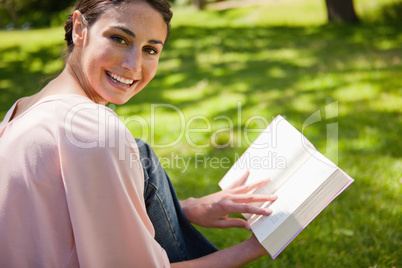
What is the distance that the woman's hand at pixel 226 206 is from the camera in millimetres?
1606

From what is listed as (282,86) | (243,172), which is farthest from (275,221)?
(282,86)

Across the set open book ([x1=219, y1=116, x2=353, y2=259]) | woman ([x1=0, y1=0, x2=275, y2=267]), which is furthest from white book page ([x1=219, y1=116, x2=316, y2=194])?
woman ([x1=0, y1=0, x2=275, y2=267])

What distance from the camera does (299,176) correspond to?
1.56 m

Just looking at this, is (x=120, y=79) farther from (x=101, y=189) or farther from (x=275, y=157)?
(x=275, y=157)

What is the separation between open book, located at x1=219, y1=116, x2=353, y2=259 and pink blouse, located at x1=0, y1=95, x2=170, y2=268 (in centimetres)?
55

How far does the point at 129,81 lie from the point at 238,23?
8.70 metres

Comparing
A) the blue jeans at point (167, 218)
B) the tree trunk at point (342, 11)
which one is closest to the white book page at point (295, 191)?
the blue jeans at point (167, 218)

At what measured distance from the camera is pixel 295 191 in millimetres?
1527

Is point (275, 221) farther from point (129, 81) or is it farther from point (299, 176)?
point (129, 81)

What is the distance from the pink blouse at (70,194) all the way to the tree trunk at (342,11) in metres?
8.33

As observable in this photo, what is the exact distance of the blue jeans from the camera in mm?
1562

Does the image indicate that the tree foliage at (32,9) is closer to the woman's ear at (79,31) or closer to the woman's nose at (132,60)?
the woman's ear at (79,31)

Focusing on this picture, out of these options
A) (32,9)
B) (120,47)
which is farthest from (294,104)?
(32,9)

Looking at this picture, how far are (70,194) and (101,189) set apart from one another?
0.09 metres
